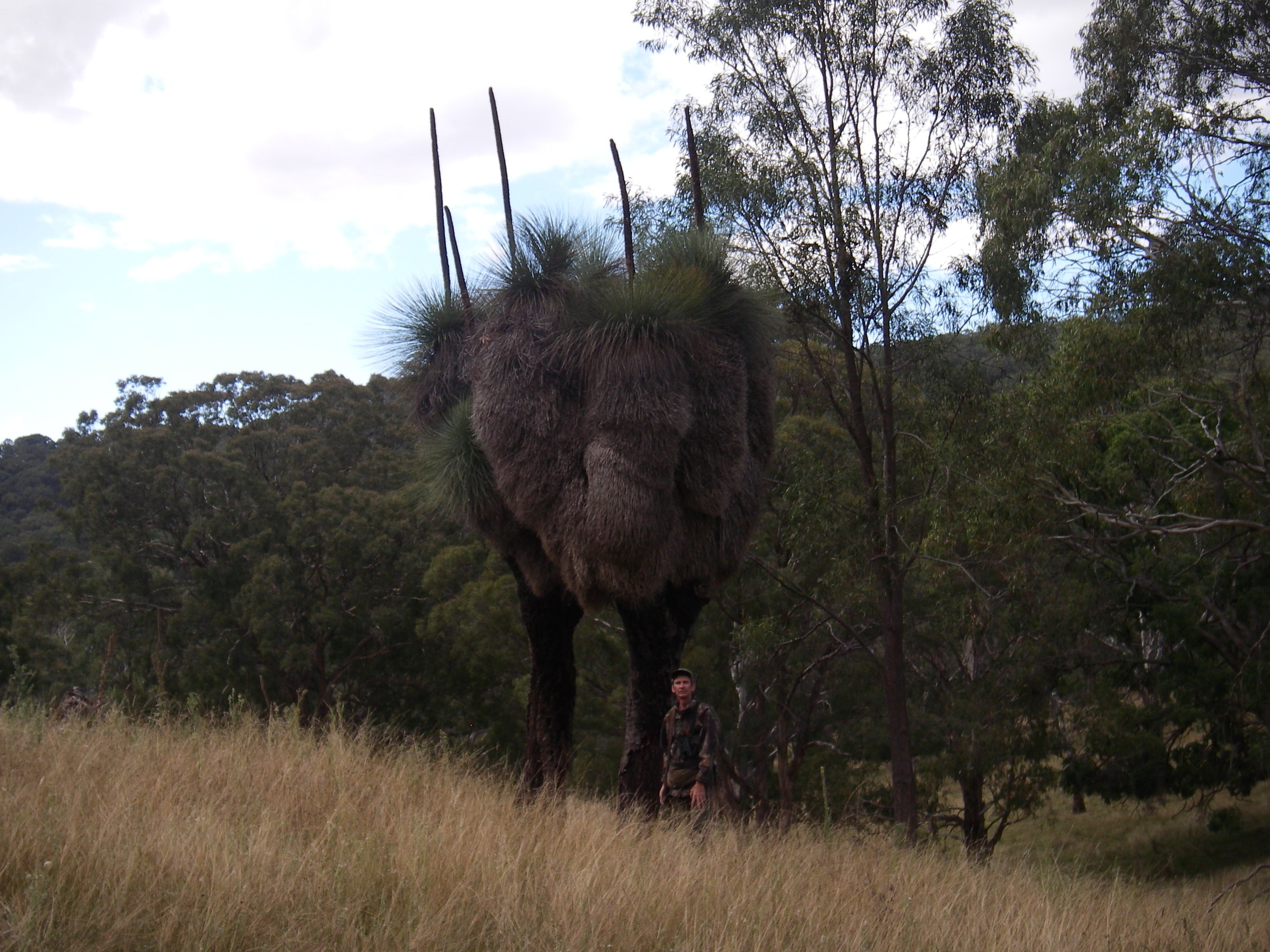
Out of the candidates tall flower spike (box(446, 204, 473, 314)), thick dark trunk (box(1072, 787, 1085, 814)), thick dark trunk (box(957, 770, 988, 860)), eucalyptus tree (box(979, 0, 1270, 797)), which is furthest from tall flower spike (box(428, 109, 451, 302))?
thick dark trunk (box(1072, 787, 1085, 814))

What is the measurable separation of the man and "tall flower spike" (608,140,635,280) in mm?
3394

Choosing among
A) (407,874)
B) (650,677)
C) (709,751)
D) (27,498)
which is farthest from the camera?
(27,498)

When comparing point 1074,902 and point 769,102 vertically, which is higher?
point 769,102

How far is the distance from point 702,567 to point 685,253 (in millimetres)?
2741

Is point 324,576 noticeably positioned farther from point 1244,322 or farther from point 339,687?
point 1244,322

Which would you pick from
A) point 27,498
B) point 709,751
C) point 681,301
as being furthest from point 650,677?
point 27,498

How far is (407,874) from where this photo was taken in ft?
15.6

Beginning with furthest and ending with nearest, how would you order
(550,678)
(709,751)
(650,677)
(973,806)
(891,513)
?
(973,806), (891,513), (550,678), (650,677), (709,751)

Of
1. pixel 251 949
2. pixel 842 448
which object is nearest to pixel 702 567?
pixel 251 949

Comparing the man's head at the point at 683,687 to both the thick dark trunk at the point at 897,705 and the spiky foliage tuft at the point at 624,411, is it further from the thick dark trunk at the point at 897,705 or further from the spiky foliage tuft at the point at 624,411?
the thick dark trunk at the point at 897,705

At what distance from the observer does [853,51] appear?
1538cm

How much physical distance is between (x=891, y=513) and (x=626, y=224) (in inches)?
281

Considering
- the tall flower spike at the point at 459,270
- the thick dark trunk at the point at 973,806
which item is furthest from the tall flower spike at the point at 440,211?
the thick dark trunk at the point at 973,806

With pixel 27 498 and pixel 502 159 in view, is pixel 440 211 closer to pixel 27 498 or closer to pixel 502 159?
pixel 502 159
